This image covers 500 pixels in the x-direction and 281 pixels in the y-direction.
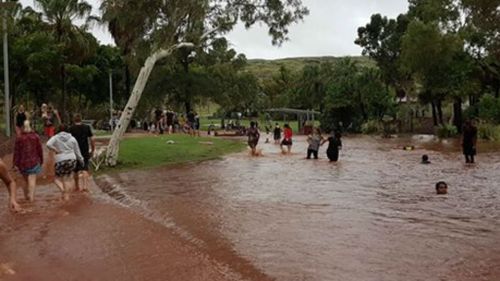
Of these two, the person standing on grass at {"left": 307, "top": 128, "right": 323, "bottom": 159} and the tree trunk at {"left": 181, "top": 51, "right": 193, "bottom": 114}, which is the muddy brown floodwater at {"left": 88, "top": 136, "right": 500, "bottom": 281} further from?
the tree trunk at {"left": 181, "top": 51, "right": 193, "bottom": 114}

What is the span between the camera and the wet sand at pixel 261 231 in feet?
25.8

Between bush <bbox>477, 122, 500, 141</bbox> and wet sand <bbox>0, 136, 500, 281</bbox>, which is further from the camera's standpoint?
bush <bbox>477, 122, 500, 141</bbox>

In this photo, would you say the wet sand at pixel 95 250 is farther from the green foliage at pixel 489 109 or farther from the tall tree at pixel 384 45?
the tall tree at pixel 384 45

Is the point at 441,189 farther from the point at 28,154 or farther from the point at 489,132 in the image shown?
the point at 489,132

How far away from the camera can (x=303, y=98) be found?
7925 cm

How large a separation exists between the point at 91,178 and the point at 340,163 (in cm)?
983

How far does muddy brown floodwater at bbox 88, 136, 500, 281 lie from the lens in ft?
26.5

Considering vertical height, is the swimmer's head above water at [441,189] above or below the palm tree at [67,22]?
below

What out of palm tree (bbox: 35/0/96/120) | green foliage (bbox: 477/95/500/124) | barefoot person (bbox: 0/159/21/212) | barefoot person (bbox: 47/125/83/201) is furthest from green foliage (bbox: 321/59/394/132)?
barefoot person (bbox: 0/159/21/212)

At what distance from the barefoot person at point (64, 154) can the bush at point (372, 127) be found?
42401mm

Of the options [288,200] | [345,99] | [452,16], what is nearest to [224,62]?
[345,99]

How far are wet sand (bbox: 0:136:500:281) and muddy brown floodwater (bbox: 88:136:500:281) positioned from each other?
2 cm

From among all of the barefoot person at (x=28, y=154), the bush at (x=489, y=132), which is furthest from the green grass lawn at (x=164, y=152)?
the bush at (x=489, y=132)

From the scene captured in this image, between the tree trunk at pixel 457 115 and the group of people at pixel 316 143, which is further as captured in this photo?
the tree trunk at pixel 457 115
